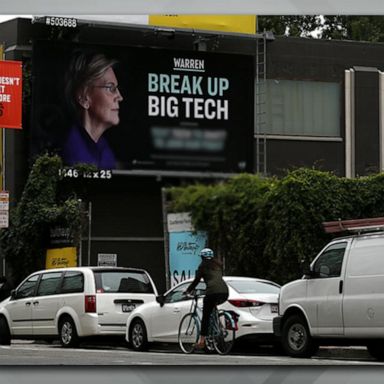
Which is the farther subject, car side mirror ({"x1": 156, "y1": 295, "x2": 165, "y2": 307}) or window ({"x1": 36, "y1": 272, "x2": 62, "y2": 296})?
car side mirror ({"x1": 156, "y1": 295, "x2": 165, "y2": 307})

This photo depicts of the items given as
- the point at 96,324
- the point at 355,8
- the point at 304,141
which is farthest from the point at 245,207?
the point at 96,324

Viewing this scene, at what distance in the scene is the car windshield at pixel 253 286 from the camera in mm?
18453

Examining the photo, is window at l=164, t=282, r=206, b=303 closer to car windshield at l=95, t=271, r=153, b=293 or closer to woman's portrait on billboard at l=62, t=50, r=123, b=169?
car windshield at l=95, t=271, r=153, b=293

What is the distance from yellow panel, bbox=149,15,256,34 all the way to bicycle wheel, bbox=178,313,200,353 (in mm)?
5418

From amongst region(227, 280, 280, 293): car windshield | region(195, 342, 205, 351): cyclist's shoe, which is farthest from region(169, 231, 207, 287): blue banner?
region(195, 342, 205, 351): cyclist's shoe

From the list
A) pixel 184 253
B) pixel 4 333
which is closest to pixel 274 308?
pixel 184 253

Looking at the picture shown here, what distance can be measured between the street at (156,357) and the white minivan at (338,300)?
1.12ft

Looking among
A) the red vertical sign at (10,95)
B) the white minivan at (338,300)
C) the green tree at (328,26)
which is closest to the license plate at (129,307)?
the white minivan at (338,300)

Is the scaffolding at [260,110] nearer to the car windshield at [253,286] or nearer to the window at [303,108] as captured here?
the window at [303,108]

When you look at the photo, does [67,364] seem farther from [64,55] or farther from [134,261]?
[64,55]

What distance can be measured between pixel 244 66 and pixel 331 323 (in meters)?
3.83

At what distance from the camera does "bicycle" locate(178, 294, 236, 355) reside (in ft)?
61.9

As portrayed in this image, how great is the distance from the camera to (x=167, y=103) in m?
16.7

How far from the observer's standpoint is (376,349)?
17.7 m
